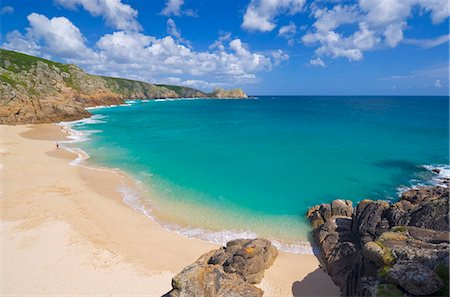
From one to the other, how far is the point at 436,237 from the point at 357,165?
2716 centimetres

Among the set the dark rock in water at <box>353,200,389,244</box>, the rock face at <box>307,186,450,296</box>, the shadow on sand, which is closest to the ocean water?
the rock face at <box>307,186,450,296</box>

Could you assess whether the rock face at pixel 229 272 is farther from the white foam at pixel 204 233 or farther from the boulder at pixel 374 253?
the boulder at pixel 374 253

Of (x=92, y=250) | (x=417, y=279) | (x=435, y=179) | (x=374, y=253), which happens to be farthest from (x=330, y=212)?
(x=435, y=179)

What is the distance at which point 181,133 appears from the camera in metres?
64.8

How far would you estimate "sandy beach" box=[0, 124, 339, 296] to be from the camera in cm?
1465

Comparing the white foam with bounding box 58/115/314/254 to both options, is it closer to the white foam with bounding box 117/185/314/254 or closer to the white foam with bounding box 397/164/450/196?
the white foam with bounding box 117/185/314/254

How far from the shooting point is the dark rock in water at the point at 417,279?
28.7 feet

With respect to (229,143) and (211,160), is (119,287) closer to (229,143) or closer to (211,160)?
(211,160)

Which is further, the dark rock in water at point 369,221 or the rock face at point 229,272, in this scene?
the dark rock in water at point 369,221

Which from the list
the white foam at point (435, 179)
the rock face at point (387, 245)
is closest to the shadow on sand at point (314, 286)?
the rock face at point (387, 245)

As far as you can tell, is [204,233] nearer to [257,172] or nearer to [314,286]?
[314,286]

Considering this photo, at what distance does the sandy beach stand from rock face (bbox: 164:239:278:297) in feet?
3.22

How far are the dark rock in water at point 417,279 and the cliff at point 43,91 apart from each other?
82.4m

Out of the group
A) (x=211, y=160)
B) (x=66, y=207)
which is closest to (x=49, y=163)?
(x=66, y=207)
